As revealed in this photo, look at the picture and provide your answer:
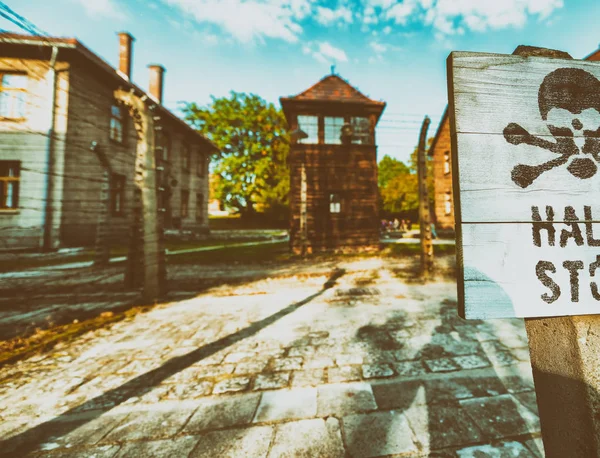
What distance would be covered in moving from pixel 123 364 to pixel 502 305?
304 centimetres

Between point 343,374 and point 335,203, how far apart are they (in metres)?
10.3

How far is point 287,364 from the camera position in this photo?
8.11 feet

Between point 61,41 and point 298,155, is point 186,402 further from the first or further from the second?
point 61,41

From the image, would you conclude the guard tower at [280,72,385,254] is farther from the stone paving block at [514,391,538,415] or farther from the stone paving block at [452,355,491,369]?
the stone paving block at [514,391,538,415]

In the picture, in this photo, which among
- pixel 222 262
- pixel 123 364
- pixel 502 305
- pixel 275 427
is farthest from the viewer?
pixel 222 262

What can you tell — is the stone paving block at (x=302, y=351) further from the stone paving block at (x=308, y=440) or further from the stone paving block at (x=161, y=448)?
the stone paving block at (x=161, y=448)

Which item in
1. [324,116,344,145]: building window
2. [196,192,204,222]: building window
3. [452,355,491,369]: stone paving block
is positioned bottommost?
[452,355,491,369]: stone paving block

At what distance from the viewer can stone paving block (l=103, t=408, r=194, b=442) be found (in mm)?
1629

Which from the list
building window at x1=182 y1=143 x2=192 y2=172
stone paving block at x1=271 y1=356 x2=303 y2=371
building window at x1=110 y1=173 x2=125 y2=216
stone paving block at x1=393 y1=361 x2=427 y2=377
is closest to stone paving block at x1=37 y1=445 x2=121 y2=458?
stone paving block at x1=271 y1=356 x2=303 y2=371

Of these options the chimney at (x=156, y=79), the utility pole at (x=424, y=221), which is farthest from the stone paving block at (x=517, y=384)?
the chimney at (x=156, y=79)

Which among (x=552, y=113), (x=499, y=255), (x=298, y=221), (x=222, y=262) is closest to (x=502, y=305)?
(x=499, y=255)

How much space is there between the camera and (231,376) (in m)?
2.29

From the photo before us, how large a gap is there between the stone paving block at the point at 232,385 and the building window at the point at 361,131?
1174 cm

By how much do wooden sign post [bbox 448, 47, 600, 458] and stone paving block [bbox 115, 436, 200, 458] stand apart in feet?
5.59
